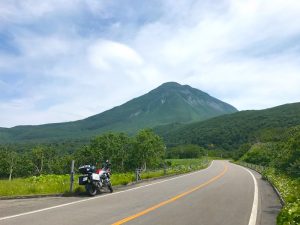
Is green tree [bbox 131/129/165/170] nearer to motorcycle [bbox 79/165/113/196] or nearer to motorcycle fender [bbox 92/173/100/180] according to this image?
motorcycle [bbox 79/165/113/196]

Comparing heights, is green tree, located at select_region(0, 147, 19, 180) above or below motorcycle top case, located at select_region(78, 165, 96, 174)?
above

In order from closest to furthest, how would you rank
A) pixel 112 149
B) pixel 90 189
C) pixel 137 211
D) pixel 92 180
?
pixel 137 211 < pixel 90 189 < pixel 92 180 < pixel 112 149

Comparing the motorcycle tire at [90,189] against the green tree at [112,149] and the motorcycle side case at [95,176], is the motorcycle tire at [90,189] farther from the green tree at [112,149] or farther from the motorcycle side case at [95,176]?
the green tree at [112,149]

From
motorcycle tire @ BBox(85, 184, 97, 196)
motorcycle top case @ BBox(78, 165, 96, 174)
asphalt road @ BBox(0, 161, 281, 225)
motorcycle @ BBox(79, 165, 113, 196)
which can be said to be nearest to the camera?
asphalt road @ BBox(0, 161, 281, 225)

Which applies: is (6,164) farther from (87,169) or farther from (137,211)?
(137,211)

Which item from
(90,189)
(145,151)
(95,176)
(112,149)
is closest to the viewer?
(90,189)

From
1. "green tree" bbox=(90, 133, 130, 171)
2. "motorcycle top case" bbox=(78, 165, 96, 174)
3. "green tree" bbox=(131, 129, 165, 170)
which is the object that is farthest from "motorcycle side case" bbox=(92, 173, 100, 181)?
"green tree" bbox=(90, 133, 130, 171)

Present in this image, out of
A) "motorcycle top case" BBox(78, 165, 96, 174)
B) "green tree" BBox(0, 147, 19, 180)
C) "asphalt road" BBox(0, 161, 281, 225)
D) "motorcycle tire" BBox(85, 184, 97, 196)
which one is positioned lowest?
"asphalt road" BBox(0, 161, 281, 225)

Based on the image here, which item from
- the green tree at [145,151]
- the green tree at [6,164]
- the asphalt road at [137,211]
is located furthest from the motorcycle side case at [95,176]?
the green tree at [6,164]

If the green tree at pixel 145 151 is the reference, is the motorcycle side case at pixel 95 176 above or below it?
below

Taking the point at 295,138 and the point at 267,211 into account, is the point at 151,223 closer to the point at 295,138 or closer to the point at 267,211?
the point at 267,211

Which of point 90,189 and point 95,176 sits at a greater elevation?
point 95,176

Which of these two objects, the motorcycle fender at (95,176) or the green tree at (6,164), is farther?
the green tree at (6,164)

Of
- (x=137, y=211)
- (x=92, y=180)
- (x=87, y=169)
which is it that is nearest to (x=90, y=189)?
(x=92, y=180)
